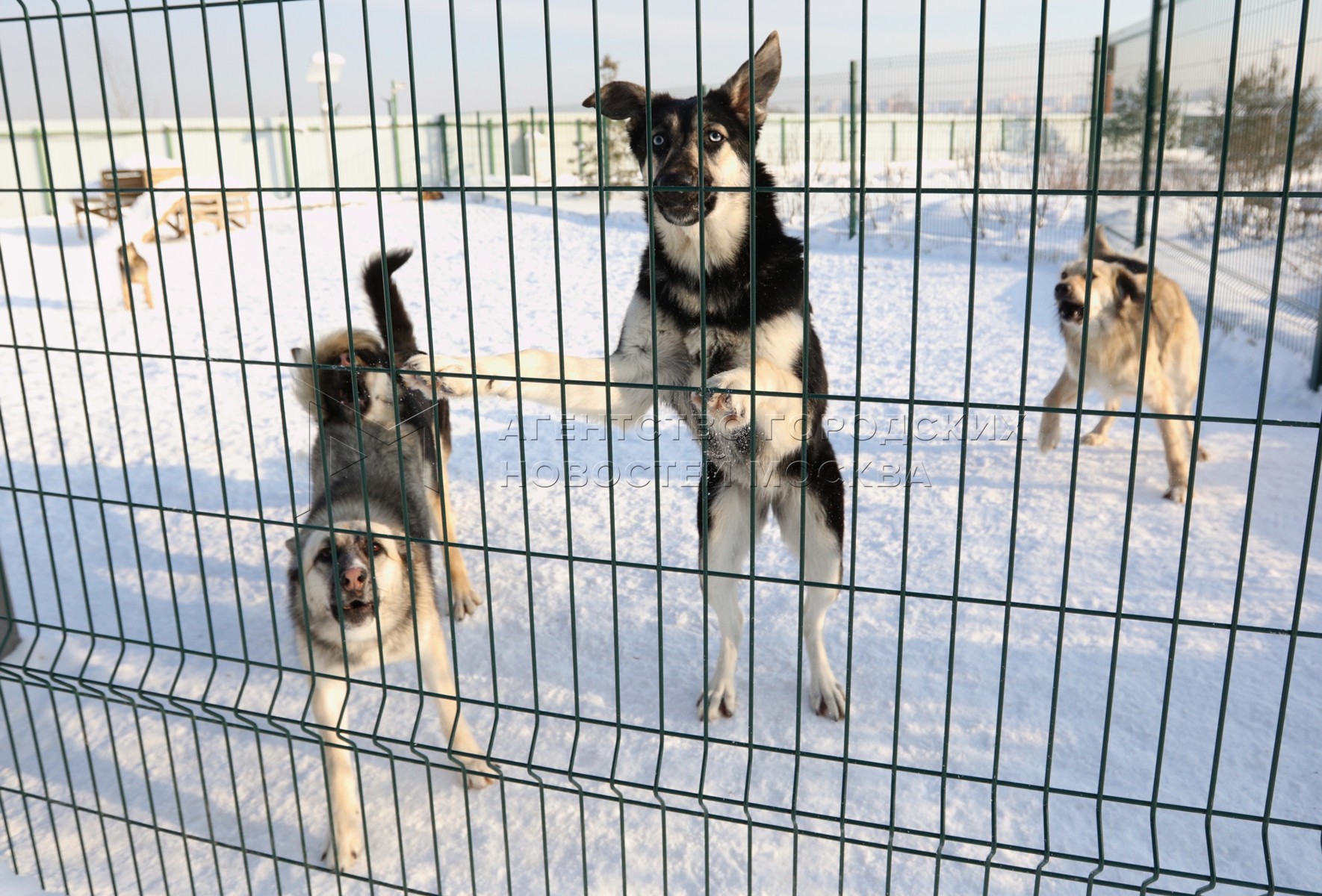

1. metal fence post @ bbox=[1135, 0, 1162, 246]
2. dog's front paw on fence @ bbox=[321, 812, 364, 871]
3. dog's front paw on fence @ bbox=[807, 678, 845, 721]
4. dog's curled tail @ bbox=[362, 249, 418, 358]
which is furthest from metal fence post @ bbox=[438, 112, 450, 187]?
dog's front paw on fence @ bbox=[321, 812, 364, 871]

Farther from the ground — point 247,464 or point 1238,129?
point 1238,129

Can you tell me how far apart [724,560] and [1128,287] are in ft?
11.1

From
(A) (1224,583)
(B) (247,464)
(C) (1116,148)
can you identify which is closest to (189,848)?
(B) (247,464)

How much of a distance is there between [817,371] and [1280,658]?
7.23 ft

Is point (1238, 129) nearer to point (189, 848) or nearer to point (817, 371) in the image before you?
point (817, 371)

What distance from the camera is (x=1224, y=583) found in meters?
4.29

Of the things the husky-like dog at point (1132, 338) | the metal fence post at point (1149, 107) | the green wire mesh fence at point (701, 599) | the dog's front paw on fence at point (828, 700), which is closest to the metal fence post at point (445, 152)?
the green wire mesh fence at point (701, 599)

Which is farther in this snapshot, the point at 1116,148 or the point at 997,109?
the point at 997,109

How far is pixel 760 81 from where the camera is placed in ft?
8.79

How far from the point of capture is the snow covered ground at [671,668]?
94.9 inches

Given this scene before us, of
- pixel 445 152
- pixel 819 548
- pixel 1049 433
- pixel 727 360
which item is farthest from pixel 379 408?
pixel 445 152

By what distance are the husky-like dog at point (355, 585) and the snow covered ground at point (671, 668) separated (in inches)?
5.5

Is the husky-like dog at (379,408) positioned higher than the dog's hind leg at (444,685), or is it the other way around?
the husky-like dog at (379,408)

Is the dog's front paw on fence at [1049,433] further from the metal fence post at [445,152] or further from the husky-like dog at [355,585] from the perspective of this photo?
the metal fence post at [445,152]
